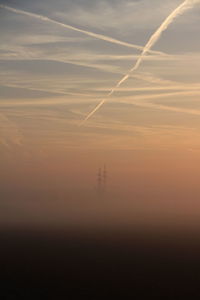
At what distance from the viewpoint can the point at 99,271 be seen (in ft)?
223

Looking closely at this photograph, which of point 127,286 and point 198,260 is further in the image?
point 198,260

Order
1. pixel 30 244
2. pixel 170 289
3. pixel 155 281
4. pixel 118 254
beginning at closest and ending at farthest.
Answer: pixel 170 289 < pixel 155 281 < pixel 118 254 < pixel 30 244

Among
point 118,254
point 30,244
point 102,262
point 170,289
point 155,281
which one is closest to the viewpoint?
point 170,289

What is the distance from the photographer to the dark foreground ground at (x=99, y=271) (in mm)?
55812

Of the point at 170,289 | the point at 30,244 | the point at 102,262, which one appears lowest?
the point at 170,289

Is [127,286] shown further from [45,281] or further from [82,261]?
[82,261]

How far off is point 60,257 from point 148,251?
1484 centimetres

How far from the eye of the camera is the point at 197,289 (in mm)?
58219

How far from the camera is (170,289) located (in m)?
57.9

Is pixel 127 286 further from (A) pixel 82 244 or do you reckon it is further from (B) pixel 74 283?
(A) pixel 82 244

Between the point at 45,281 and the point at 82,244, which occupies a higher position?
the point at 82,244

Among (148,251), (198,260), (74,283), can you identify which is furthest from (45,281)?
(148,251)

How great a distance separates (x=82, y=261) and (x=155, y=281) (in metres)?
17.0

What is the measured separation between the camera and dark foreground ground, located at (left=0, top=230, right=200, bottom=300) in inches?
2197
